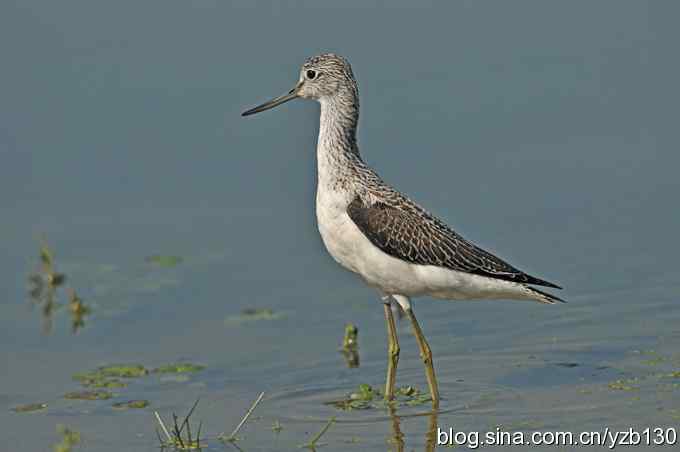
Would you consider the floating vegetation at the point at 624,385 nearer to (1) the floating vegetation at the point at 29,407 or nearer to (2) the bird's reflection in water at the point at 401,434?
(2) the bird's reflection in water at the point at 401,434

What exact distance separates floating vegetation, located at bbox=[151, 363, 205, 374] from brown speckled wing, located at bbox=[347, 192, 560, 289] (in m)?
1.98

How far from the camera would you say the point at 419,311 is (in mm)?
11922

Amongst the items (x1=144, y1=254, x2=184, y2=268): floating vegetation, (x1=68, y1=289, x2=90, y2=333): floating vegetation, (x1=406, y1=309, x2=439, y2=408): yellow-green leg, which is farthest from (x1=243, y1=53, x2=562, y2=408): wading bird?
(x1=144, y1=254, x2=184, y2=268): floating vegetation

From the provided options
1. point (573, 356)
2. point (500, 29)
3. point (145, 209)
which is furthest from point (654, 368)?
point (500, 29)

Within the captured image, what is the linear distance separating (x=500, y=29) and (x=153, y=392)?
8.49m

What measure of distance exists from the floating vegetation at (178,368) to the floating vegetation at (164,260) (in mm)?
2553

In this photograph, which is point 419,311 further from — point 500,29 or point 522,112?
point 500,29

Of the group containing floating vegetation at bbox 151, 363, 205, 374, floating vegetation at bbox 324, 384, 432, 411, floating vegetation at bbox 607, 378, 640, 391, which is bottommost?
floating vegetation at bbox 324, 384, 432, 411

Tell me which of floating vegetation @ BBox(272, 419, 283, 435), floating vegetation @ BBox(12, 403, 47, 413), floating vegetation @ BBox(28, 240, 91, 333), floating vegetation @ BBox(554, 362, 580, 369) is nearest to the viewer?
floating vegetation @ BBox(272, 419, 283, 435)

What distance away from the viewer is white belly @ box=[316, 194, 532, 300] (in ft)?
32.0

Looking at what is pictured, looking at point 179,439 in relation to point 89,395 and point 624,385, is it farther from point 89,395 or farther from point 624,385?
point 624,385

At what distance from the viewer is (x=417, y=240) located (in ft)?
32.4

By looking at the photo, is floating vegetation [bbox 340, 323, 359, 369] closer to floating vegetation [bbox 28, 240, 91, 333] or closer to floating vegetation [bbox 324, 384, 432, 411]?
A: floating vegetation [bbox 324, 384, 432, 411]

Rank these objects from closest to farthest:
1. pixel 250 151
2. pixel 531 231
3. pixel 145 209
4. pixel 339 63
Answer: pixel 339 63 < pixel 531 231 < pixel 145 209 < pixel 250 151
